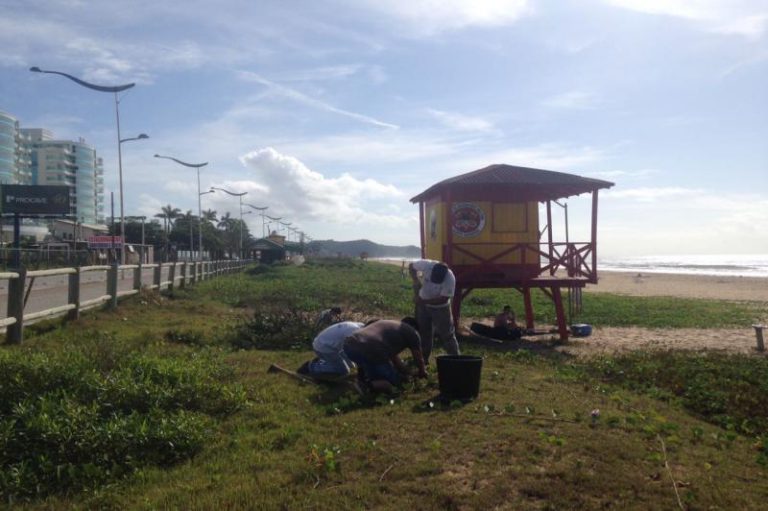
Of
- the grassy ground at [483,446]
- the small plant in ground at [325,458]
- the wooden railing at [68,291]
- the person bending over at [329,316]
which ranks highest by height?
the wooden railing at [68,291]

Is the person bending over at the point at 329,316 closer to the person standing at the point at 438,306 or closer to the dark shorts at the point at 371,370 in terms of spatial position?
the person standing at the point at 438,306

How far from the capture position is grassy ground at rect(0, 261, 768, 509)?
455cm

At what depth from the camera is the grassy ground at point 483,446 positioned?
4.55 meters

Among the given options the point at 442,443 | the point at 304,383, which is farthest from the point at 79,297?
the point at 442,443

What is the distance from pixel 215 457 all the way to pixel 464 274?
10.3 metres

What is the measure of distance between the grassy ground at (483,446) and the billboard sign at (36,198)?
1930 inches

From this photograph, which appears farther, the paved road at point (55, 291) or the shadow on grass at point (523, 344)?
the shadow on grass at point (523, 344)

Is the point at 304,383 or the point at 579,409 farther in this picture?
the point at 304,383

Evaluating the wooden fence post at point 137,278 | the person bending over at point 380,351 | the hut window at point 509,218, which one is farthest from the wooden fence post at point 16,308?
the hut window at point 509,218

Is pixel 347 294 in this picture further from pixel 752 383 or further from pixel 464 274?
pixel 752 383

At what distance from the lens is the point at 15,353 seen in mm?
7133

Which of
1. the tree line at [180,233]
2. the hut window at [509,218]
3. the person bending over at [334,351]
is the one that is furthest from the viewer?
the tree line at [180,233]

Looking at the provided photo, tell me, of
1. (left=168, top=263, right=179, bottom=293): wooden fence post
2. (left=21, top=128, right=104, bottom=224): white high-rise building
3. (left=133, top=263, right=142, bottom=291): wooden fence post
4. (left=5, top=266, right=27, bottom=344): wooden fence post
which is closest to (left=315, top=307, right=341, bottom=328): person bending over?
(left=5, top=266, right=27, bottom=344): wooden fence post

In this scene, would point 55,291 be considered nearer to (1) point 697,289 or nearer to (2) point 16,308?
(2) point 16,308
